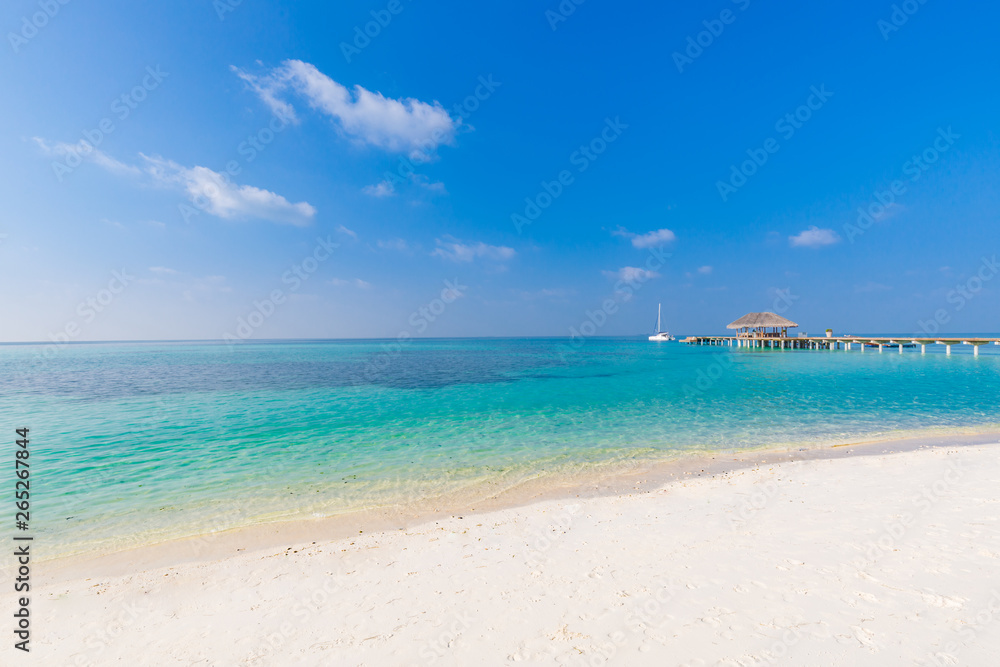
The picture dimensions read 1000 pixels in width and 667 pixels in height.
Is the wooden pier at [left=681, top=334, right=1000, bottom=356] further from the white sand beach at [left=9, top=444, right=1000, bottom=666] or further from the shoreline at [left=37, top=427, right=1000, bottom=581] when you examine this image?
the white sand beach at [left=9, top=444, right=1000, bottom=666]

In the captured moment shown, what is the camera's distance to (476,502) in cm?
855

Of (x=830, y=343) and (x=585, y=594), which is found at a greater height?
(x=830, y=343)

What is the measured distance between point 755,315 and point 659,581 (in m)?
77.9

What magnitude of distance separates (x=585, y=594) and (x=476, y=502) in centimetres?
413

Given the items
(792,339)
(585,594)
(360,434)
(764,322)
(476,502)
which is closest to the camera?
(585,594)

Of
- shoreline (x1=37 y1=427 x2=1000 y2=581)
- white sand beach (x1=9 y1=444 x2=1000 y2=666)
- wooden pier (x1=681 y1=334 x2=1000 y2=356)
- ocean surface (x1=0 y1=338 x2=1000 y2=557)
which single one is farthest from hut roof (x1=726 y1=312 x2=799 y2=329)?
white sand beach (x1=9 y1=444 x2=1000 y2=666)

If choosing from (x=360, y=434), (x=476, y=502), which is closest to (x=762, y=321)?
(x=360, y=434)

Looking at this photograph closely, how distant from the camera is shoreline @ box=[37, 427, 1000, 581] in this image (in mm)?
6434

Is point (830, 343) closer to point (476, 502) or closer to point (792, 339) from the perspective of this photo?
point (792, 339)

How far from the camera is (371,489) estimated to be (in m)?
9.41

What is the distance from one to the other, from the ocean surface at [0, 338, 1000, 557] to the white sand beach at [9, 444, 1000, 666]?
2.29 m

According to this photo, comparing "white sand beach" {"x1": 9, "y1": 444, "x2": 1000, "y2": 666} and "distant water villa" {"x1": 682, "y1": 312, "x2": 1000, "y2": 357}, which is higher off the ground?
"distant water villa" {"x1": 682, "y1": 312, "x2": 1000, "y2": 357}

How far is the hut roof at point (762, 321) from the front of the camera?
219ft

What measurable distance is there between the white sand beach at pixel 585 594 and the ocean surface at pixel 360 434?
90.2 inches
